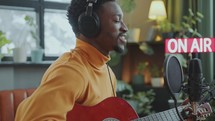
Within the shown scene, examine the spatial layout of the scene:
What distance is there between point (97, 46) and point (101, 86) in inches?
5.2

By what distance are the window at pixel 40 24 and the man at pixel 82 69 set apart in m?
1.91

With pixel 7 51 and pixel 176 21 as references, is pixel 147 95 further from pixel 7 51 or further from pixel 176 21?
pixel 7 51

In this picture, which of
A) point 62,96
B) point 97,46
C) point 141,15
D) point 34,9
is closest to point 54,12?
point 34,9

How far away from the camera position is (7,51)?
288cm

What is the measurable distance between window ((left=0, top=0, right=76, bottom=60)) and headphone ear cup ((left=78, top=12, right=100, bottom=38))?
1930 millimetres

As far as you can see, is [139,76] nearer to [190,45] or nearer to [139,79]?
[139,79]

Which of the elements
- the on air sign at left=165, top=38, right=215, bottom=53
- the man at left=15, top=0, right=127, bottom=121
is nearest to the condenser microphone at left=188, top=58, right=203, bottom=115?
the man at left=15, top=0, right=127, bottom=121

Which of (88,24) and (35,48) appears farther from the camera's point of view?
(35,48)

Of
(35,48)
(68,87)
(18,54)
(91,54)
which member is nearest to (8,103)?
(91,54)

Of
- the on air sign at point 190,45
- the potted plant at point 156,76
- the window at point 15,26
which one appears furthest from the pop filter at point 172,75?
the potted plant at point 156,76

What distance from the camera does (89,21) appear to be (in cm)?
105

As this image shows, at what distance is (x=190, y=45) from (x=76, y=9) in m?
1.72

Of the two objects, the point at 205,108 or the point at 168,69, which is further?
the point at 205,108

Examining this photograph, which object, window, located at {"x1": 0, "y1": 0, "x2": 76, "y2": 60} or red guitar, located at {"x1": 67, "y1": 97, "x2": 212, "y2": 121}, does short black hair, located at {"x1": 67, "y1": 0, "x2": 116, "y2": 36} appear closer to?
red guitar, located at {"x1": 67, "y1": 97, "x2": 212, "y2": 121}
